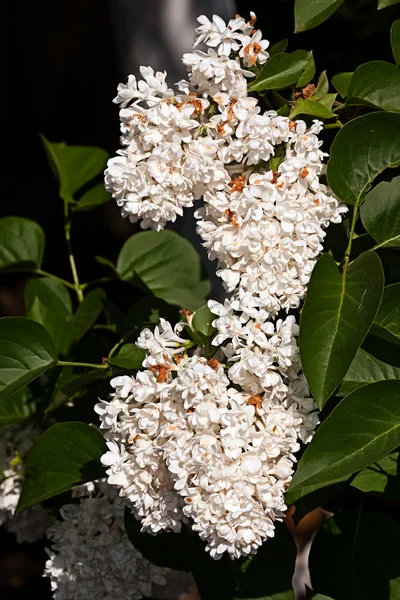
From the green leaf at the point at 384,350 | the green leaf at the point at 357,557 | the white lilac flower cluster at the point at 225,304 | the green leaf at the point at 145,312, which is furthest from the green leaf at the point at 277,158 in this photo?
the green leaf at the point at 357,557

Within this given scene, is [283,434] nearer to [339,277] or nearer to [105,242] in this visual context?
[339,277]

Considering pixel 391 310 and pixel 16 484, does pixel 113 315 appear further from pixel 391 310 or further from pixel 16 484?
pixel 391 310

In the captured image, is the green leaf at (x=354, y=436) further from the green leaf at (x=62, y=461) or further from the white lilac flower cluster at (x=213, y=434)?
the green leaf at (x=62, y=461)

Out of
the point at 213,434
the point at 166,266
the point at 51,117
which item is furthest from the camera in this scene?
the point at 51,117

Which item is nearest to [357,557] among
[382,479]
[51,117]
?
[382,479]

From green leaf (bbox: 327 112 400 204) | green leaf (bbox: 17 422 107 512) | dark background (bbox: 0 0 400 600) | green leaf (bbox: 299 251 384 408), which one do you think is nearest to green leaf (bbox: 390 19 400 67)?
green leaf (bbox: 327 112 400 204)

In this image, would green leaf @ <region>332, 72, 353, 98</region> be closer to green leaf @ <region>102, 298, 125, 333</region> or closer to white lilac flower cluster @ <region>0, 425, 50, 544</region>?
green leaf @ <region>102, 298, 125, 333</region>
